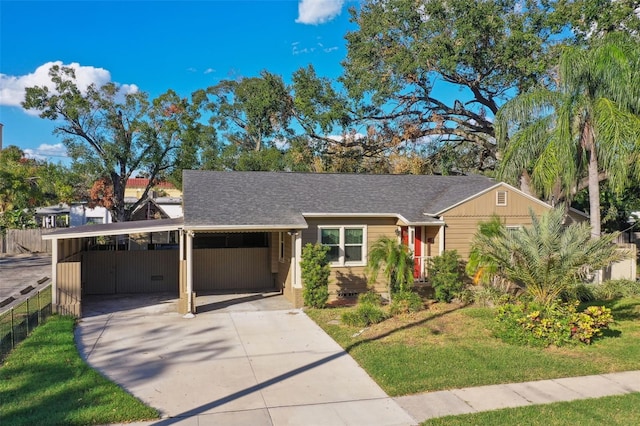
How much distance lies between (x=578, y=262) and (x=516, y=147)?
6.38 m

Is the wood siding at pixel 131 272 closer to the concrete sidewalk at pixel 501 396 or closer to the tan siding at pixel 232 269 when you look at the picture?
the tan siding at pixel 232 269

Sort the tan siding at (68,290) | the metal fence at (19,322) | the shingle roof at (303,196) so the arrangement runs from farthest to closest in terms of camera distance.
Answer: the shingle roof at (303,196)
the tan siding at (68,290)
the metal fence at (19,322)

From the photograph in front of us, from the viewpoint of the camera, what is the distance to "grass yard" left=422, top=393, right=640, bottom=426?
6188mm

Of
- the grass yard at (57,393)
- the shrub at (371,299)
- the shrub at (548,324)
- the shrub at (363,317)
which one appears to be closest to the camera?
the grass yard at (57,393)

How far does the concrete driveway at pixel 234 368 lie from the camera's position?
6.55 metres

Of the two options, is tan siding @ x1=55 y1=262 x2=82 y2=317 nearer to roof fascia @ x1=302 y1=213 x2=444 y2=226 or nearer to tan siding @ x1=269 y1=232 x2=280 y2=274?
tan siding @ x1=269 y1=232 x2=280 y2=274

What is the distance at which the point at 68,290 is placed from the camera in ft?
39.4

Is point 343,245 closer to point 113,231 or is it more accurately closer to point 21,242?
point 113,231

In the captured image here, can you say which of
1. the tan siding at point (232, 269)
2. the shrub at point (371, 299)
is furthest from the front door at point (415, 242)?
the tan siding at point (232, 269)

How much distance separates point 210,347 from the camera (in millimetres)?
9703

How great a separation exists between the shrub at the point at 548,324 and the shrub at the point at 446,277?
3.48 metres

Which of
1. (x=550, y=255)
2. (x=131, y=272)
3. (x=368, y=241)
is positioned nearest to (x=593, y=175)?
(x=550, y=255)

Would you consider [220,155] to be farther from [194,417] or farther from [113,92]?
[194,417]

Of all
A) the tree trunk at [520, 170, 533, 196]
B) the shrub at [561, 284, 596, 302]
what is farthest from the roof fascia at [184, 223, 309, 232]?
the tree trunk at [520, 170, 533, 196]
